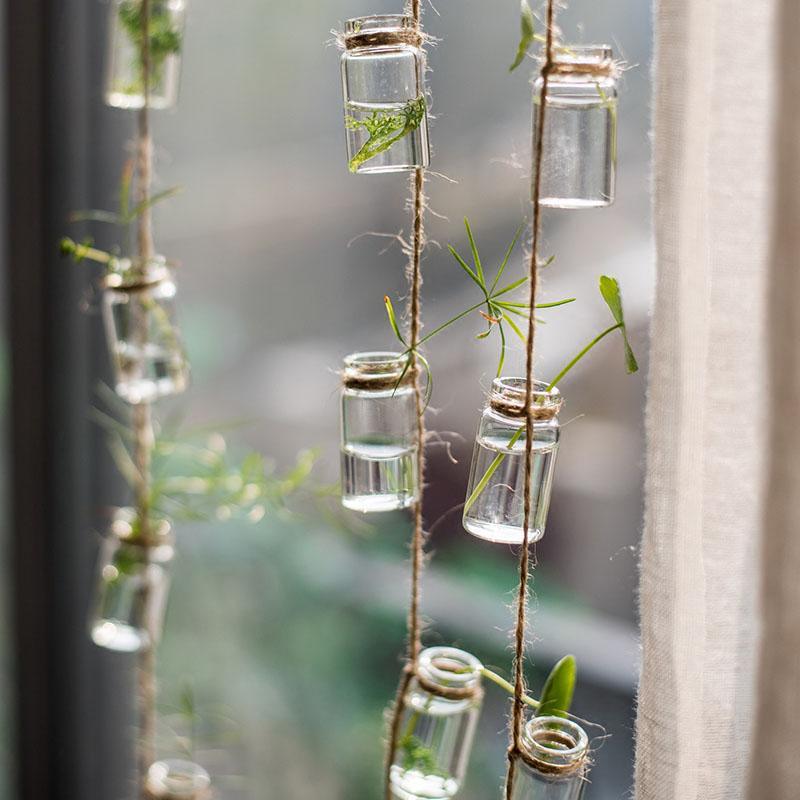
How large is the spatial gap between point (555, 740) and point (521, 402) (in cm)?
26

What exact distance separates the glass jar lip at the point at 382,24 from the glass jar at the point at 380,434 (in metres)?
0.24

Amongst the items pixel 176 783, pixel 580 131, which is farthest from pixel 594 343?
pixel 176 783

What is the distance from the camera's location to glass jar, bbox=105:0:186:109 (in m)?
0.91

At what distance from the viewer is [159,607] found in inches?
39.8

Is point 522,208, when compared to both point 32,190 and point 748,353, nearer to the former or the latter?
point 748,353

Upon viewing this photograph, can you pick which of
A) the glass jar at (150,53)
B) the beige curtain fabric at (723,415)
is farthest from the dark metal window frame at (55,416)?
the beige curtain fabric at (723,415)

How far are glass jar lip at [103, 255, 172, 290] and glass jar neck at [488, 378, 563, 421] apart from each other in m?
0.42

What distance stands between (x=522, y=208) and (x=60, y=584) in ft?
3.20

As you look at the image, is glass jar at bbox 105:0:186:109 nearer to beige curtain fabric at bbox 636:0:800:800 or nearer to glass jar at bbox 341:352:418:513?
glass jar at bbox 341:352:418:513

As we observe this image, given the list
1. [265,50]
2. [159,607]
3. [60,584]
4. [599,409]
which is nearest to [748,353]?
[599,409]

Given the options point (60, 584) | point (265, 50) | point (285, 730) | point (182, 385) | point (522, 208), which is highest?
point (265, 50)

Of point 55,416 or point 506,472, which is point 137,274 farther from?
point 55,416

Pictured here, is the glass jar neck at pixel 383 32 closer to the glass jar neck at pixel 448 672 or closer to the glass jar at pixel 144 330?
the glass jar at pixel 144 330

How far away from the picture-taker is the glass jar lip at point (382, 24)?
2.12 ft
